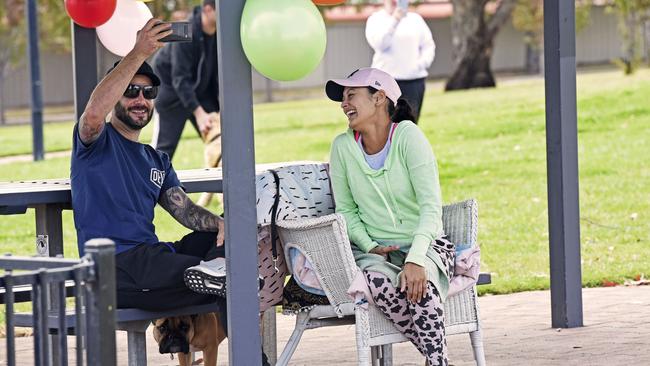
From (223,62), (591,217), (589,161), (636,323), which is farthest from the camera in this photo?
(589,161)

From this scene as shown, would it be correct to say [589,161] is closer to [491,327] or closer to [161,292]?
[491,327]

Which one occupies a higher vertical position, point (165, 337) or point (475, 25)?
point (475, 25)

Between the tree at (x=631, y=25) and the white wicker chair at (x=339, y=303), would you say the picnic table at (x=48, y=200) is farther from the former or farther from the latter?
the tree at (x=631, y=25)

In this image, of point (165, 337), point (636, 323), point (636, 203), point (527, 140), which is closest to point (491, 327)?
point (636, 323)

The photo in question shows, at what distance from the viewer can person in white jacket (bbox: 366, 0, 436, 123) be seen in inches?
494

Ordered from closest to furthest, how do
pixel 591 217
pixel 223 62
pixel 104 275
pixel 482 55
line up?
1. pixel 104 275
2. pixel 223 62
3. pixel 591 217
4. pixel 482 55

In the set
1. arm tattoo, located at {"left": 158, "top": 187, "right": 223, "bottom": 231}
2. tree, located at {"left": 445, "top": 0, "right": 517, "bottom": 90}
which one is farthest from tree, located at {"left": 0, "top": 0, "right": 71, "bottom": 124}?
arm tattoo, located at {"left": 158, "top": 187, "right": 223, "bottom": 231}

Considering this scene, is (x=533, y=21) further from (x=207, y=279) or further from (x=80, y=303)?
(x=80, y=303)

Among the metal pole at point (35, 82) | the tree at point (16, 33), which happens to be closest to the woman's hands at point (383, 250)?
the metal pole at point (35, 82)

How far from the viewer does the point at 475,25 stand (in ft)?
95.7

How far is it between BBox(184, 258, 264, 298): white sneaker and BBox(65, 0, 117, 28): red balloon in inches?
81.2

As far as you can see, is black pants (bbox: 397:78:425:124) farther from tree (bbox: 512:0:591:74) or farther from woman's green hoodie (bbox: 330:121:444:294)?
tree (bbox: 512:0:591:74)

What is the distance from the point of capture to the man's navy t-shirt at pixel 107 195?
17.9ft

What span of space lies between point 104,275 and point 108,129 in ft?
7.35
